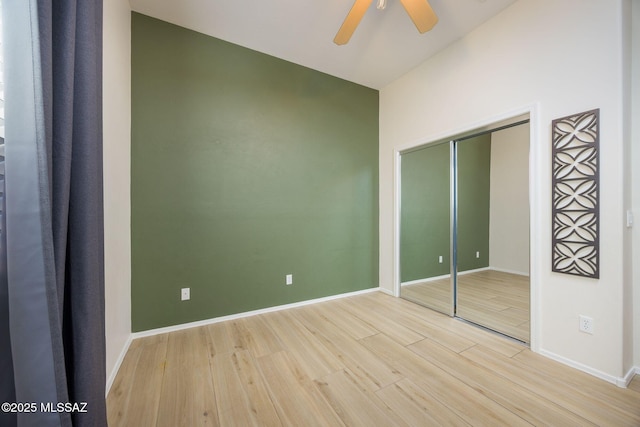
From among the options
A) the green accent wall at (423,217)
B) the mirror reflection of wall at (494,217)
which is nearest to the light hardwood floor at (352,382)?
the green accent wall at (423,217)

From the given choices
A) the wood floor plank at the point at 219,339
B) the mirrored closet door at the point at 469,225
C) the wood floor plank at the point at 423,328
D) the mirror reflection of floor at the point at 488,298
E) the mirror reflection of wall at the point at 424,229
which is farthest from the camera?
the mirror reflection of wall at the point at 424,229

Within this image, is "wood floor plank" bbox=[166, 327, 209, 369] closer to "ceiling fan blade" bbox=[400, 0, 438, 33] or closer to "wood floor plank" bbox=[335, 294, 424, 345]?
"wood floor plank" bbox=[335, 294, 424, 345]

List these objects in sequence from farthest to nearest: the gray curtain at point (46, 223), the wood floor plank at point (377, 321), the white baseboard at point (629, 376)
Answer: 1. the wood floor plank at point (377, 321)
2. the white baseboard at point (629, 376)
3. the gray curtain at point (46, 223)

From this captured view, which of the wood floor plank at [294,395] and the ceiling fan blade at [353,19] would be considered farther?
the ceiling fan blade at [353,19]

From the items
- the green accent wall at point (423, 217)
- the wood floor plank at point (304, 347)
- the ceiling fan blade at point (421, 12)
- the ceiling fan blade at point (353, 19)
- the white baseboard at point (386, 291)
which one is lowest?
the wood floor plank at point (304, 347)

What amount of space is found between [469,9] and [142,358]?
161 inches

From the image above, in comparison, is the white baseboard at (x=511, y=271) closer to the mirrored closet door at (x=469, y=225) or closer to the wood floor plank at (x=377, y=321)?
the mirrored closet door at (x=469, y=225)

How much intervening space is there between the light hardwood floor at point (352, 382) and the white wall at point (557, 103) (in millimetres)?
311

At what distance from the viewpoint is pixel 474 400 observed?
4.94 feet

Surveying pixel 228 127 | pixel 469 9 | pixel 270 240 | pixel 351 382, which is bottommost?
pixel 351 382

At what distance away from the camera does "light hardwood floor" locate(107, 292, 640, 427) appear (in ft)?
4.57

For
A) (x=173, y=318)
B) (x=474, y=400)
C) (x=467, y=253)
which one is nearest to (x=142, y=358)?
(x=173, y=318)

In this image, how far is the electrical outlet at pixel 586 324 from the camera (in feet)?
5.65

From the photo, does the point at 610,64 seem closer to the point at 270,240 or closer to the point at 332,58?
the point at 332,58
